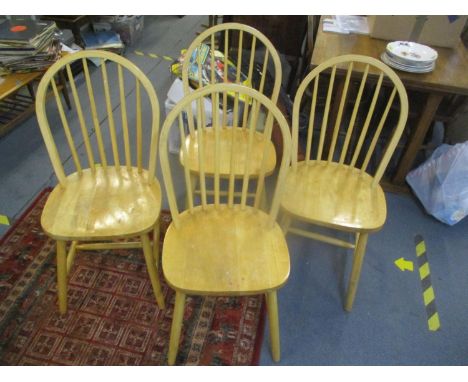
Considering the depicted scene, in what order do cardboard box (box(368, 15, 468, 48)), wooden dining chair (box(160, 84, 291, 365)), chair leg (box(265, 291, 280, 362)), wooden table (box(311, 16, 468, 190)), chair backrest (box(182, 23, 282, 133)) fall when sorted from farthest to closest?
cardboard box (box(368, 15, 468, 48))
wooden table (box(311, 16, 468, 190))
chair backrest (box(182, 23, 282, 133))
chair leg (box(265, 291, 280, 362))
wooden dining chair (box(160, 84, 291, 365))

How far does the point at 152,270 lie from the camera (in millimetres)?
1276

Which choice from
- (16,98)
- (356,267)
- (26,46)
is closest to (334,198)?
(356,267)

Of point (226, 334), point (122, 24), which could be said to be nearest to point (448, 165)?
point (226, 334)

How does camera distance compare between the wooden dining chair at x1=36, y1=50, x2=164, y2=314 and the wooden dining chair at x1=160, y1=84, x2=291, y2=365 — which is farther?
the wooden dining chair at x1=36, y1=50, x2=164, y2=314

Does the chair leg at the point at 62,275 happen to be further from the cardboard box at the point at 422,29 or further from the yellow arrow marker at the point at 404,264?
the cardboard box at the point at 422,29

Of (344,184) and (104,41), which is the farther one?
(104,41)

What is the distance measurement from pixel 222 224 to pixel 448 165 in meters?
1.28

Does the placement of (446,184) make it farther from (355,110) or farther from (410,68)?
(355,110)

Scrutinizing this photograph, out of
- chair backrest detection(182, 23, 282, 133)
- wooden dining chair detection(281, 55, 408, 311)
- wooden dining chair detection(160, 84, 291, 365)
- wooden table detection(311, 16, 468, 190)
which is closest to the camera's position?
wooden dining chair detection(160, 84, 291, 365)

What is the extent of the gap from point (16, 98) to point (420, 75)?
262 cm

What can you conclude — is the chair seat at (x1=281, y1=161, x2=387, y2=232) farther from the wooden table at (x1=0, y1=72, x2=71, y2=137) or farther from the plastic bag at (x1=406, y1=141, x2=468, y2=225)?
the wooden table at (x1=0, y1=72, x2=71, y2=137)

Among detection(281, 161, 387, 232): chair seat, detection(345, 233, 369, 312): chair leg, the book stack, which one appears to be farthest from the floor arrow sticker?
the book stack

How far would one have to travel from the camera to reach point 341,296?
148cm

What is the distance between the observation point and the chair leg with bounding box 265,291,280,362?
1093 mm
